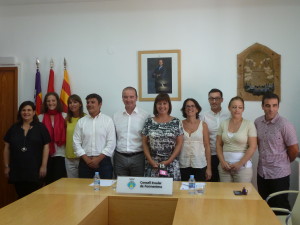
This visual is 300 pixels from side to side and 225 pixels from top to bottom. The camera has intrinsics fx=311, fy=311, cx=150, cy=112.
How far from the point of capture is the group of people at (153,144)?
3.18 m

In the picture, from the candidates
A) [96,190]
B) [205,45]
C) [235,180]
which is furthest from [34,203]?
[205,45]

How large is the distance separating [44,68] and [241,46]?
2786mm

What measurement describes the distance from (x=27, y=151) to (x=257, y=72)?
301cm

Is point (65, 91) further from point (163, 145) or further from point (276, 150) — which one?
point (276, 150)

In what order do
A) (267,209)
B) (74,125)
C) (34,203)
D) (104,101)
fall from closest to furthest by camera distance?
(267,209)
(34,203)
(74,125)
(104,101)

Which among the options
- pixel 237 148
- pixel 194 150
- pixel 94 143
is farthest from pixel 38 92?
pixel 237 148

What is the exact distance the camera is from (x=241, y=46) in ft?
13.6

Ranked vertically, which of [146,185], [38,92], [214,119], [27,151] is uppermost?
[38,92]

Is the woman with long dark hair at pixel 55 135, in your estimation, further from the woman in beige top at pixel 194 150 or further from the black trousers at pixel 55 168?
the woman in beige top at pixel 194 150

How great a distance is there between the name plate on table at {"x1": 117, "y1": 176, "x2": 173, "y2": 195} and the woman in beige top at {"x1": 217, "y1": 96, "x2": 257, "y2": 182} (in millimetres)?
904

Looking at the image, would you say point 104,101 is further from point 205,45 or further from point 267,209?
point 267,209

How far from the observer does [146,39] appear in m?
4.30

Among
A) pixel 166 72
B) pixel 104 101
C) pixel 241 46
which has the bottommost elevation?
pixel 104 101

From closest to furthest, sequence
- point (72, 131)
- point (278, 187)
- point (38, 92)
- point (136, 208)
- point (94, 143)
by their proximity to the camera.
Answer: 1. point (136, 208)
2. point (278, 187)
3. point (94, 143)
4. point (72, 131)
5. point (38, 92)
